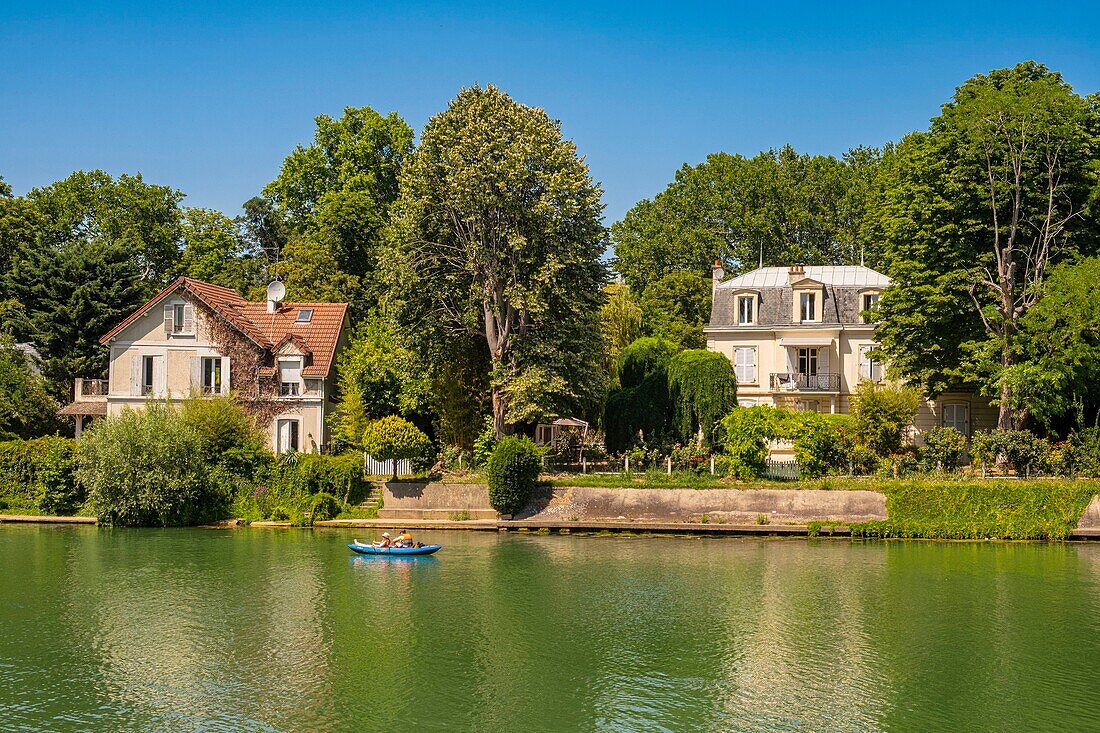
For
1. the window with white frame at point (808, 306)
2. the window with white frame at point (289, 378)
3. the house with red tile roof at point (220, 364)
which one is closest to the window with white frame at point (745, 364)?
the window with white frame at point (808, 306)

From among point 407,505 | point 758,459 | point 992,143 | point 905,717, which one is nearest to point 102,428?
point 407,505

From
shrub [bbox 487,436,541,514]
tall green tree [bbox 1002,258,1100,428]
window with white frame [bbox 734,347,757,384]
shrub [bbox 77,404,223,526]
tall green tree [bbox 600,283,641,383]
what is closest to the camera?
tall green tree [bbox 1002,258,1100,428]

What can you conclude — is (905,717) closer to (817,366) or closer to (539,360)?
(539,360)

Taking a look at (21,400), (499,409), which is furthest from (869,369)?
(21,400)

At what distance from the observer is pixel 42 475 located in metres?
46.3

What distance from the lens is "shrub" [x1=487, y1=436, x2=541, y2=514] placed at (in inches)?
1677

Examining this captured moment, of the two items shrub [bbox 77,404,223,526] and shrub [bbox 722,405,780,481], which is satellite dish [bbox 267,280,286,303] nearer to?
shrub [bbox 77,404,223,526]

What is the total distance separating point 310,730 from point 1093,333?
34.5 metres

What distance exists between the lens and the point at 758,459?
43.3 meters

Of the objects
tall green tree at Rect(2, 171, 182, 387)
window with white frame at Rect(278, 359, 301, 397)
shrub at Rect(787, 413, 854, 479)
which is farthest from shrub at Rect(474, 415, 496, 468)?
tall green tree at Rect(2, 171, 182, 387)

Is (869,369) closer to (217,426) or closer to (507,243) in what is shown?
(507,243)

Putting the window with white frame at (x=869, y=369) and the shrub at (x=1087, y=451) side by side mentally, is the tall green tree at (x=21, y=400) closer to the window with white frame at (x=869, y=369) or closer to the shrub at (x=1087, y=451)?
the window with white frame at (x=869, y=369)

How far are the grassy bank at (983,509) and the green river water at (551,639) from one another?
6.16ft

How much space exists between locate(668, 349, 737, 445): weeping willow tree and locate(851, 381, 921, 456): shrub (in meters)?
5.88
